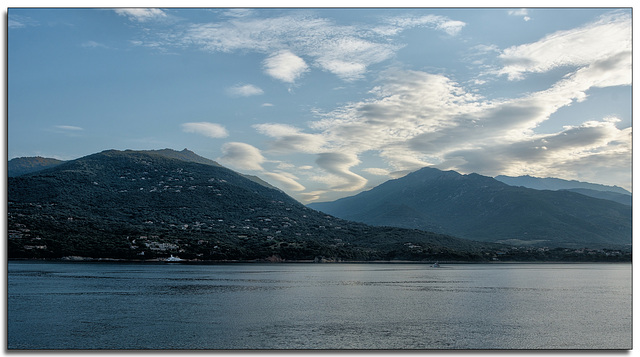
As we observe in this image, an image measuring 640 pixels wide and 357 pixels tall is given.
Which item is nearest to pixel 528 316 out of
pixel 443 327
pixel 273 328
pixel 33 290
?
pixel 443 327

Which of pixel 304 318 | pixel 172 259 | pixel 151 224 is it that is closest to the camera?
pixel 304 318

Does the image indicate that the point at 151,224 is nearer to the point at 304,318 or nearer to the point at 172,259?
the point at 172,259

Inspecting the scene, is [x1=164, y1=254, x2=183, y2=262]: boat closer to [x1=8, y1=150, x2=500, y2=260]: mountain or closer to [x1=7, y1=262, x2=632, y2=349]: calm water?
[x1=8, y1=150, x2=500, y2=260]: mountain

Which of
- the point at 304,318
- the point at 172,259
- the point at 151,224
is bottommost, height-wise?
the point at 304,318

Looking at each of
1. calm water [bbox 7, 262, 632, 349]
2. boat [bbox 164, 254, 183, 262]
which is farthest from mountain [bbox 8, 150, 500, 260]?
calm water [bbox 7, 262, 632, 349]

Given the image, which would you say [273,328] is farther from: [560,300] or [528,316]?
[560,300]

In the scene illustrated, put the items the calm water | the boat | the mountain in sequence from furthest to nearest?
the boat < the mountain < the calm water

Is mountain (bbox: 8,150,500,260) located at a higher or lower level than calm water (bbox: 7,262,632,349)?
higher

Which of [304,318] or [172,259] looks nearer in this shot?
[304,318]

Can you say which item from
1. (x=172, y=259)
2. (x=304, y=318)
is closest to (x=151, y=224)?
(x=172, y=259)
